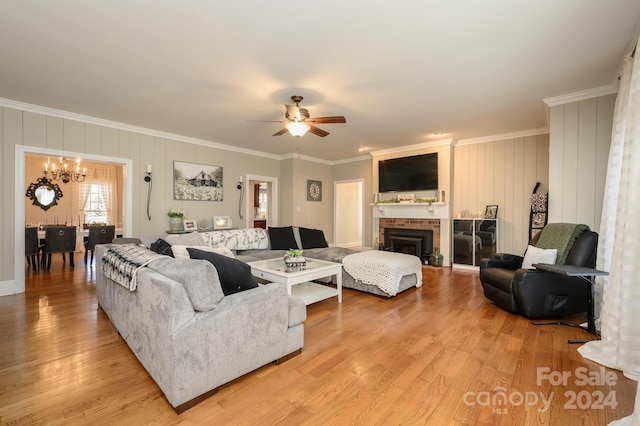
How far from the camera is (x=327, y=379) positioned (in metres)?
1.92

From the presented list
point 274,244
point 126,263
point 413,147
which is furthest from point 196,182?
point 413,147

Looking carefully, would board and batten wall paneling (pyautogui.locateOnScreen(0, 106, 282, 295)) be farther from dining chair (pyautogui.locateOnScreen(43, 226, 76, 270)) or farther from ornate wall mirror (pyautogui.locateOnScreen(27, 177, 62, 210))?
ornate wall mirror (pyautogui.locateOnScreen(27, 177, 62, 210))

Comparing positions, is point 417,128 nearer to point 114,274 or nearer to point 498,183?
point 498,183

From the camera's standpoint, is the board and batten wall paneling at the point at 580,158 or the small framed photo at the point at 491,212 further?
the small framed photo at the point at 491,212

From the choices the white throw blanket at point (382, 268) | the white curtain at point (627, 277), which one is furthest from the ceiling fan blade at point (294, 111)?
the white curtain at point (627, 277)

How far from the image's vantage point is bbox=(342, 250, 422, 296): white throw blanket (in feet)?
11.7

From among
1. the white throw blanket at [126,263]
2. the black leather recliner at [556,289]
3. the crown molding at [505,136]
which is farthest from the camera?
the crown molding at [505,136]

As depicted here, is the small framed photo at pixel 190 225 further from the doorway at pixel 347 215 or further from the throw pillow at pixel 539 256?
the throw pillow at pixel 539 256

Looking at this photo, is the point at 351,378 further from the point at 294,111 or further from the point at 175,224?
the point at 175,224

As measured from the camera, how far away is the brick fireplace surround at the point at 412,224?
5.87m

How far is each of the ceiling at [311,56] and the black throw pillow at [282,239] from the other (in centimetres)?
205

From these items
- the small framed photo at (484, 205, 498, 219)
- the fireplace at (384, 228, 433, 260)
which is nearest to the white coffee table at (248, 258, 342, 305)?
the fireplace at (384, 228, 433, 260)

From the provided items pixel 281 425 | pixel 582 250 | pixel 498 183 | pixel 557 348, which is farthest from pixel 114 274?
pixel 498 183

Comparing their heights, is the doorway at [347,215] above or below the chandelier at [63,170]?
below
